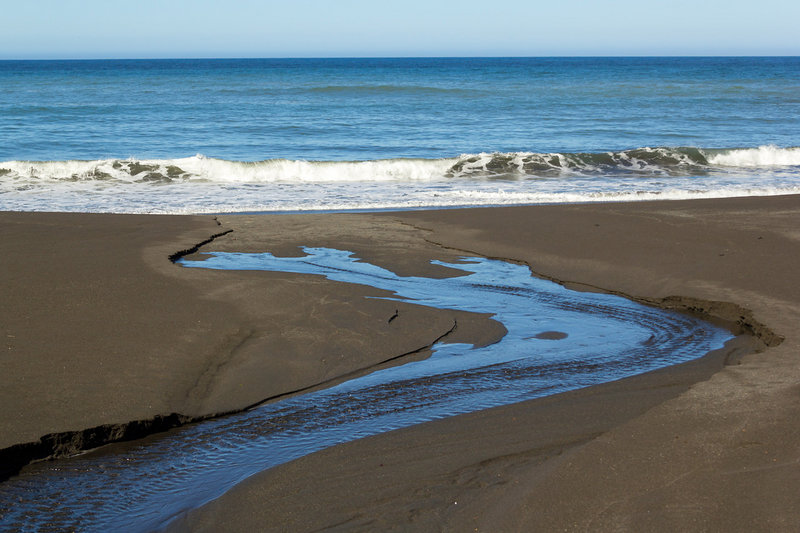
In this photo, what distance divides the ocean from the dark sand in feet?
18.5

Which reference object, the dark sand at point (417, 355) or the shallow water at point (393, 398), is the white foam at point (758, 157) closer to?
the dark sand at point (417, 355)

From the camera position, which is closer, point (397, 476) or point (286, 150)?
point (397, 476)

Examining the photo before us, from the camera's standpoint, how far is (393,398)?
5.04 meters

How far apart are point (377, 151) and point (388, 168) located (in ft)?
9.14

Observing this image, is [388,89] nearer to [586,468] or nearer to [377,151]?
[377,151]

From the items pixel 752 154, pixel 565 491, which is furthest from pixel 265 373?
pixel 752 154

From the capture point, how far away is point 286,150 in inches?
898

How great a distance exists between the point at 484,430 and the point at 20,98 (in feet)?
137

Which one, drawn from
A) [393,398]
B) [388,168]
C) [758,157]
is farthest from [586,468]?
[758,157]

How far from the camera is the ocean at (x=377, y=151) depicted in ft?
52.3

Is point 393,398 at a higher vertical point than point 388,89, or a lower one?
lower

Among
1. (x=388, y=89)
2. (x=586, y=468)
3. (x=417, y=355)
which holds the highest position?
(x=388, y=89)

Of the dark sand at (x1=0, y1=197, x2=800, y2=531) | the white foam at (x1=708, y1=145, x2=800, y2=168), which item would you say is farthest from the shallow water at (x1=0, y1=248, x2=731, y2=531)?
the white foam at (x1=708, y1=145, x2=800, y2=168)

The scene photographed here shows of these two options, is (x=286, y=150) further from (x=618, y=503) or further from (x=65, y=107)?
(x=618, y=503)
